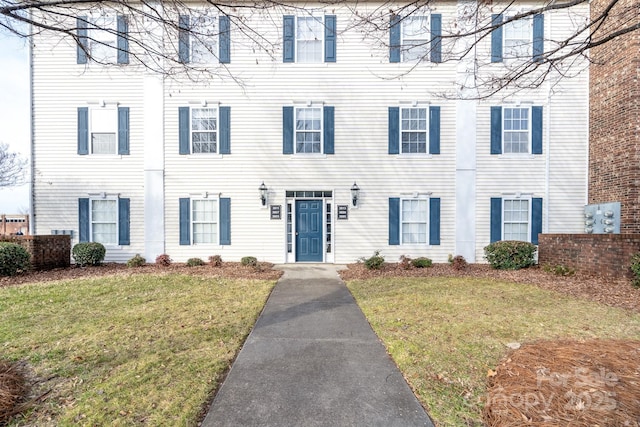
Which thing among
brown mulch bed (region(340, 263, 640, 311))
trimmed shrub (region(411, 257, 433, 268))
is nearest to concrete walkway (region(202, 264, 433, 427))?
brown mulch bed (region(340, 263, 640, 311))

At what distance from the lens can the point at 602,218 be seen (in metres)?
9.47

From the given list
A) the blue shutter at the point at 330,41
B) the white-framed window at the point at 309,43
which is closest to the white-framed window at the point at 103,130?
the white-framed window at the point at 309,43

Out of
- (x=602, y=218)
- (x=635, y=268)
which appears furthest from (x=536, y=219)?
(x=635, y=268)

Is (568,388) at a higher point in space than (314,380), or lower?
higher

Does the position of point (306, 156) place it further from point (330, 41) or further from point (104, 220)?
point (104, 220)

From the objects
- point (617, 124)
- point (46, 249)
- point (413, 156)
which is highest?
point (617, 124)

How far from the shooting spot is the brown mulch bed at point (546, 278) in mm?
5949

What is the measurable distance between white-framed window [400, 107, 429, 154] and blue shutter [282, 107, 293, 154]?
3.77 m

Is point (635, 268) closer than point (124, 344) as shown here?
No

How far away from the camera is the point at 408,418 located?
249 cm

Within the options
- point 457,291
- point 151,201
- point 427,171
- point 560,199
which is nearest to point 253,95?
point 151,201

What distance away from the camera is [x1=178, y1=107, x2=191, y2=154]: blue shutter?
33.7 feet

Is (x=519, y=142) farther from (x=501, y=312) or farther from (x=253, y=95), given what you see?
(x=253, y=95)

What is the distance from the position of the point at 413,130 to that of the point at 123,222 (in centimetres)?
1040
